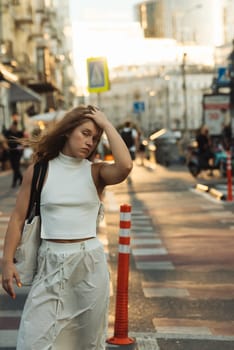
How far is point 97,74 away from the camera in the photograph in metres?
25.7

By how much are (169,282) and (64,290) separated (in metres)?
5.13

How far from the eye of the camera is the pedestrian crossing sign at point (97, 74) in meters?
25.5

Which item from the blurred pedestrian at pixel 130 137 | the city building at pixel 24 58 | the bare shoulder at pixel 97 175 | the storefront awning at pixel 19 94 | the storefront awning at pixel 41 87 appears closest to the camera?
the bare shoulder at pixel 97 175

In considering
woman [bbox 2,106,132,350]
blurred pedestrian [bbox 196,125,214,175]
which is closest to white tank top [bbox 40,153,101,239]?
woman [bbox 2,106,132,350]

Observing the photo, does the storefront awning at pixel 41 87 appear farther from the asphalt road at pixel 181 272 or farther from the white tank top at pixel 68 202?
the white tank top at pixel 68 202

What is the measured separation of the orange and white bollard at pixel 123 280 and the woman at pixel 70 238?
1835 mm

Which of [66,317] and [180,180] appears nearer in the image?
[66,317]

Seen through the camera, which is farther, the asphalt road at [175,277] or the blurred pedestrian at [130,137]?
the blurred pedestrian at [130,137]

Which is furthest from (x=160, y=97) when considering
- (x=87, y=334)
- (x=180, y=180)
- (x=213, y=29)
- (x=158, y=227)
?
(x=87, y=334)

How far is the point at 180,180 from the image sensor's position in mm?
29688

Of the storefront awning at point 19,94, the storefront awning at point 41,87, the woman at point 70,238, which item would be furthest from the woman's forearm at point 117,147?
the storefront awning at point 41,87

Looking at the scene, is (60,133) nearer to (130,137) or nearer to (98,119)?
(98,119)

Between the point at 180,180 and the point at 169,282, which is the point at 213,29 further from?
the point at 169,282

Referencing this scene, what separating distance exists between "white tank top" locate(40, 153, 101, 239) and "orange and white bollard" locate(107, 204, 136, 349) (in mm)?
1907
